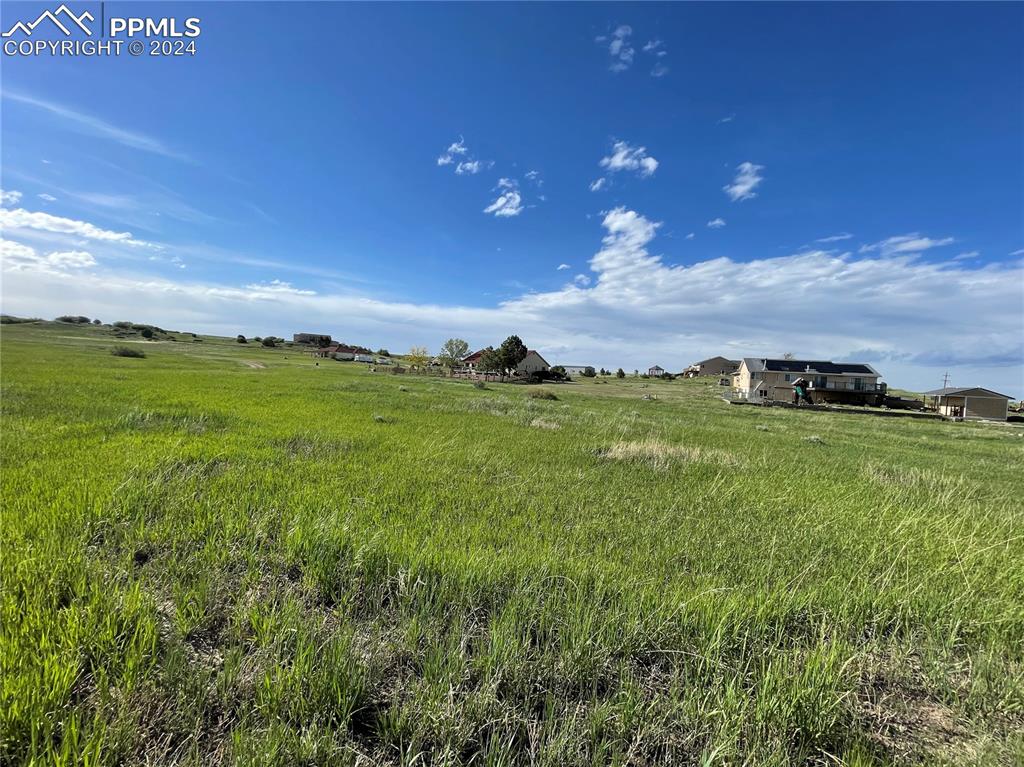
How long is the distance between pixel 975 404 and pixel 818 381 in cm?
1694

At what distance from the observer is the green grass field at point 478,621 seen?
2.50m

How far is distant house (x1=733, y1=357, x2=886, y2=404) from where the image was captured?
2340 inches

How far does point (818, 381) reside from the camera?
63906mm

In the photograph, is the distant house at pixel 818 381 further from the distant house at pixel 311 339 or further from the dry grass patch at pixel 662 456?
the distant house at pixel 311 339

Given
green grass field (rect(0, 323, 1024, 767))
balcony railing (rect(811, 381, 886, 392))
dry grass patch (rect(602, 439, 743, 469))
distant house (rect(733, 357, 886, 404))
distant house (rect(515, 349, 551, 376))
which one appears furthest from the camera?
distant house (rect(515, 349, 551, 376))

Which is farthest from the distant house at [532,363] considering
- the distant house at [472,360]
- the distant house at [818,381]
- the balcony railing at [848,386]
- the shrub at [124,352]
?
the shrub at [124,352]

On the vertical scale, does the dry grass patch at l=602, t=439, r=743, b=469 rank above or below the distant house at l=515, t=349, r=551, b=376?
below

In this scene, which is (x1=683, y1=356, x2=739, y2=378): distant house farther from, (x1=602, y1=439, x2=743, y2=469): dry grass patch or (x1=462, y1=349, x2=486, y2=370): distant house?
(x1=602, y1=439, x2=743, y2=469): dry grass patch

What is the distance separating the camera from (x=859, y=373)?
208 feet

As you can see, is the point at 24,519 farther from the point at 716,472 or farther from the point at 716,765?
the point at 716,472

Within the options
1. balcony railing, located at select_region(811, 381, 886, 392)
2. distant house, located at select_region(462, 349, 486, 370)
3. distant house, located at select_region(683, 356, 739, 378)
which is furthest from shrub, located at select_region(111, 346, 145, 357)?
distant house, located at select_region(683, 356, 739, 378)

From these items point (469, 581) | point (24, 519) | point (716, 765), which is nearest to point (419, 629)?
point (469, 581)

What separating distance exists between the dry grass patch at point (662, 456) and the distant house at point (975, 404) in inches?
2568

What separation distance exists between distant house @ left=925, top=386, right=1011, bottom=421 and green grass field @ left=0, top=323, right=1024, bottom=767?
67317 mm
